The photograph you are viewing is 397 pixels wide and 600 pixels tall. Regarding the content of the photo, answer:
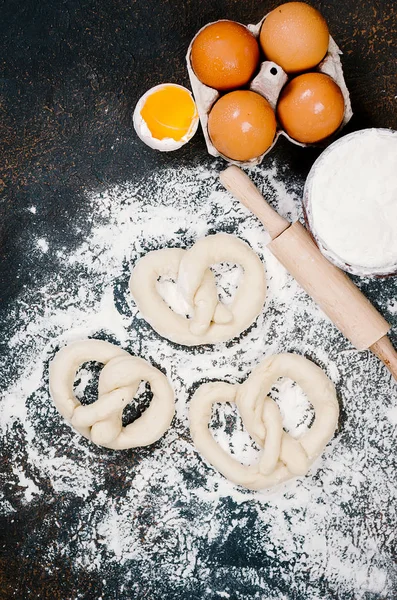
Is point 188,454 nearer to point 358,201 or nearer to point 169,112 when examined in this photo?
point 358,201

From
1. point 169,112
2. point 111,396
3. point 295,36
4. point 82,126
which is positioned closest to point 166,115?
point 169,112

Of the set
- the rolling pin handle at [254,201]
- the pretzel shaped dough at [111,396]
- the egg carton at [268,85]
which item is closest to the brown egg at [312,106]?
the egg carton at [268,85]

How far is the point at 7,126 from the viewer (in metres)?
1.33

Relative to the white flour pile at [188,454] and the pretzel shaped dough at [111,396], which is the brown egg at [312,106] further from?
the pretzel shaped dough at [111,396]

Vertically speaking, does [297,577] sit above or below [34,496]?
below

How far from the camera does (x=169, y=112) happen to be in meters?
1.26

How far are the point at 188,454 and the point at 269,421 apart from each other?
0.22m

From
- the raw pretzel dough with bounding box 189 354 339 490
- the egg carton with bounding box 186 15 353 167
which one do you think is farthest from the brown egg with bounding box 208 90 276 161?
the raw pretzel dough with bounding box 189 354 339 490

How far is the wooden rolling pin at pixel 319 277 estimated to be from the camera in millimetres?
1185

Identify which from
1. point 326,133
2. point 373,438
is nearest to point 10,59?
point 326,133

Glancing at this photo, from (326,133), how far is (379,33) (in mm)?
337

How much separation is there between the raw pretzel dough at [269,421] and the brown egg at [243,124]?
18.4 inches

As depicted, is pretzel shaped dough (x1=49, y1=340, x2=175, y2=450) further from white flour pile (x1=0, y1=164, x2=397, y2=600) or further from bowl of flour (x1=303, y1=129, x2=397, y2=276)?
bowl of flour (x1=303, y1=129, x2=397, y2=276)

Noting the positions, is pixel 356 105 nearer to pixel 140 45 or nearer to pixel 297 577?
pixel 140 45
